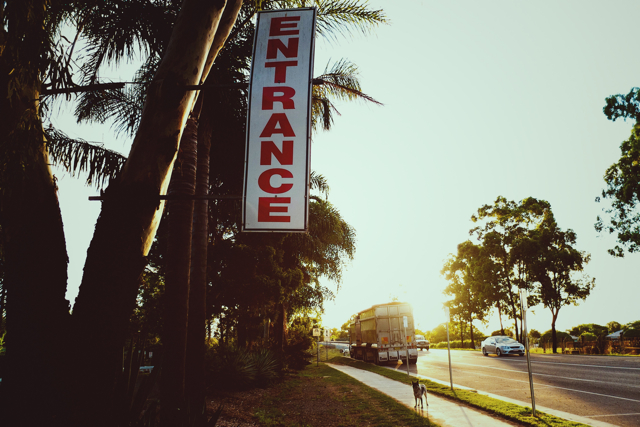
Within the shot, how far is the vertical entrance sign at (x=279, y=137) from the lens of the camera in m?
4.45

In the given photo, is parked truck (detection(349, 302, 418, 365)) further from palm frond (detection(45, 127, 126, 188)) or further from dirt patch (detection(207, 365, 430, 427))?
palm frond (detection(45, 127, 126, 188))

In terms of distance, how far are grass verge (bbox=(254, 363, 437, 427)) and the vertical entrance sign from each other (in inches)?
222

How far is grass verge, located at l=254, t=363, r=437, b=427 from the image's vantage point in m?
8.68

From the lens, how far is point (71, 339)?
123 inches

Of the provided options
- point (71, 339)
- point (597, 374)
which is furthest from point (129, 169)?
point (597, 374)

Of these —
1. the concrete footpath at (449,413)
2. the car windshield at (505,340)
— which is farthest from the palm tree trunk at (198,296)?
the car windshield at (505,340)

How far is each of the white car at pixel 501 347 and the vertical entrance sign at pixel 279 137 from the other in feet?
94.5

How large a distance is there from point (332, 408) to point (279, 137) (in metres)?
7.94

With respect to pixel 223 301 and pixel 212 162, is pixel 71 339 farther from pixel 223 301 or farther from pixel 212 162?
pixel 223 301

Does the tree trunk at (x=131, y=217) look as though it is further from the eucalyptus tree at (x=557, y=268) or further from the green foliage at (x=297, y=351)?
the eucalyptus tree at (x=557, y=268)

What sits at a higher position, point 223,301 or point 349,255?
point 349,255

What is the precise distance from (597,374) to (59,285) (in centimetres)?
1758

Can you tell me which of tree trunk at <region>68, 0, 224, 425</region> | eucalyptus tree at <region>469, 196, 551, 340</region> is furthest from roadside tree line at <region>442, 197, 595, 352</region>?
tree trunk at <region>68, 0, 224, 425</region>

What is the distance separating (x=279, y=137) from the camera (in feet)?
15.1
